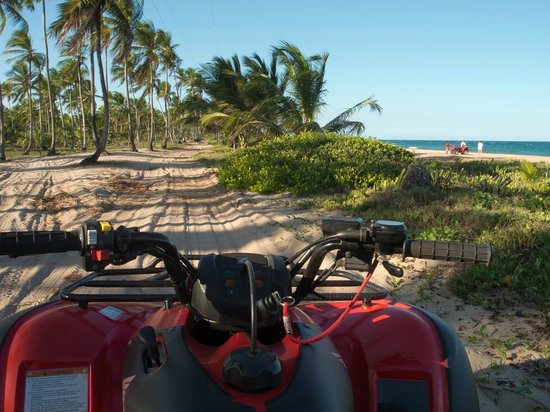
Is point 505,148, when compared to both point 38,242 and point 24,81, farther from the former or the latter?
point 38,242

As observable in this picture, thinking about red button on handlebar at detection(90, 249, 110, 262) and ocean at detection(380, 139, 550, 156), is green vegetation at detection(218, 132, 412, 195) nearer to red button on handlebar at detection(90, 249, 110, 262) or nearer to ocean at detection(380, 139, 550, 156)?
red button on handlebar at detection(90, 249, 110, 262)

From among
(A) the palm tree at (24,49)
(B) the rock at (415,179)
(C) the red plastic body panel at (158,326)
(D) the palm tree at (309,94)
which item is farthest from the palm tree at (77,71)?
(C) the red plastic body panel at (158,326)

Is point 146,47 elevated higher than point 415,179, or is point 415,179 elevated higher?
point 146,47

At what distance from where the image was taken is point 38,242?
4.82 feet

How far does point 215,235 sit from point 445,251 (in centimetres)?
577

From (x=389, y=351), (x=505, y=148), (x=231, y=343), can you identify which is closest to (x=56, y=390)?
(x=231, y=343)

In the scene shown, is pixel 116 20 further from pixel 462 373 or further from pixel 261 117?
pixel 462 373

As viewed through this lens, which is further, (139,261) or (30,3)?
(30,3)

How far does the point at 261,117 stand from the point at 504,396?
17181mm

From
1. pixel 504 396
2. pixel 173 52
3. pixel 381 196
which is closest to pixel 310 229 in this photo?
pixel 381 196

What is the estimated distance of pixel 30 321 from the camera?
1714mm

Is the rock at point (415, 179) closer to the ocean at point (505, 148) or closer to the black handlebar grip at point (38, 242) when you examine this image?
the black handlebar grip at point (38, 242)

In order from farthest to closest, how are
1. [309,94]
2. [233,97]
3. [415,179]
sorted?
[233,97]
[309,94]
[415,179]

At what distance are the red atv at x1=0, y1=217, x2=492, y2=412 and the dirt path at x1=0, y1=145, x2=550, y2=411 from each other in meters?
1.56
